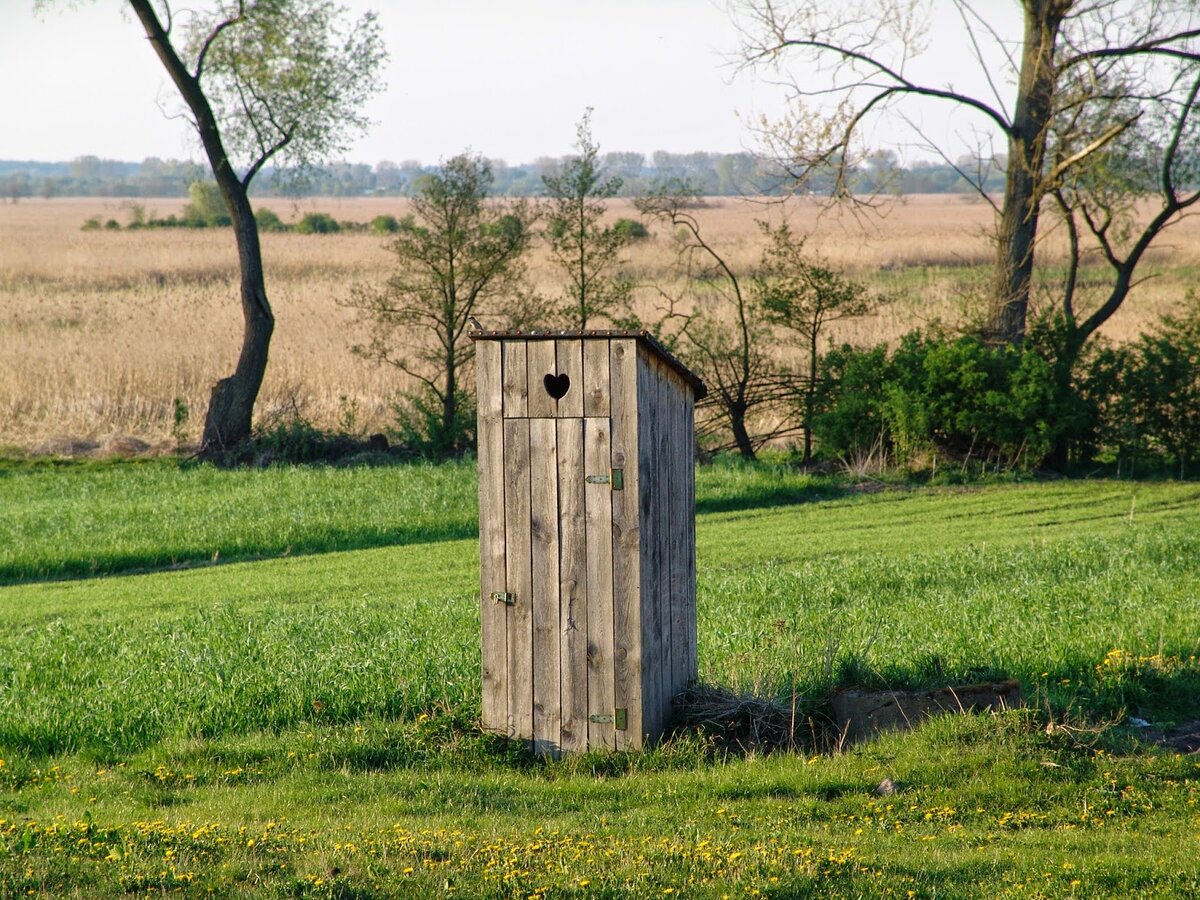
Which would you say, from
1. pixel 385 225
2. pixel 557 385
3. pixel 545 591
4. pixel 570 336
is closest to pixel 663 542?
pixel 545 591

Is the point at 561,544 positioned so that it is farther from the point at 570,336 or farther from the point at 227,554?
the point at 227,554

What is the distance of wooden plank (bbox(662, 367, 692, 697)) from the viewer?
7805 mm

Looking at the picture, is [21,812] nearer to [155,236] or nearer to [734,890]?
[734,890]

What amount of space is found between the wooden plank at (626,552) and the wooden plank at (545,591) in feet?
1.23

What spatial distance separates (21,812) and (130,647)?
3.90m

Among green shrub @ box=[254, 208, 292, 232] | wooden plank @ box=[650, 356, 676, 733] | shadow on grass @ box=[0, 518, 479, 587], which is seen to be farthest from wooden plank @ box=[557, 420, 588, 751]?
green shrub @ box=[254, 208, 292, 232]

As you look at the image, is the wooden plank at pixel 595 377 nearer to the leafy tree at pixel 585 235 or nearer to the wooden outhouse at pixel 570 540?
the wooden outhouse at pixel 570 540

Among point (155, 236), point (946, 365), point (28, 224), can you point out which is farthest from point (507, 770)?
point (28, 224)

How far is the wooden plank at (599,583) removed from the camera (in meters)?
7.18

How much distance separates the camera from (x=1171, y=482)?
20.2 meters

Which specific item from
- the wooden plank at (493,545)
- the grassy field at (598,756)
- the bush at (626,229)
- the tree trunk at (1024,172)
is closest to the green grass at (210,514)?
the grassy field at (598,756)

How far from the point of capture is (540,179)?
23.4 meters

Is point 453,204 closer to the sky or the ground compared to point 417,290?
closer to the sky

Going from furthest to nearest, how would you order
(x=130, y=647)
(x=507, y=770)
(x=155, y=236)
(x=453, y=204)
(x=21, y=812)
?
(x=155, y=236) < (x=453, y=204) < (x=130, y=647) < (x=507, y=770) < (x=21, y=812)
